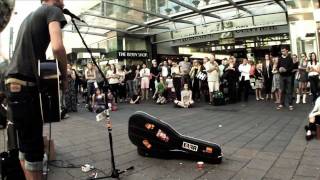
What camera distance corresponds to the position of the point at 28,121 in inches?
116

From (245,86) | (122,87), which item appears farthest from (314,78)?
(122,87)

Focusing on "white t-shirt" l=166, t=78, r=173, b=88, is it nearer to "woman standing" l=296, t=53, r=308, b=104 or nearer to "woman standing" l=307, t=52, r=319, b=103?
"woman standing" l=296, t=53, r=308, b=104

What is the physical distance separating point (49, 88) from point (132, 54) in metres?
24.4

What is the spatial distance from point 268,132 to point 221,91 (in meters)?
6.86

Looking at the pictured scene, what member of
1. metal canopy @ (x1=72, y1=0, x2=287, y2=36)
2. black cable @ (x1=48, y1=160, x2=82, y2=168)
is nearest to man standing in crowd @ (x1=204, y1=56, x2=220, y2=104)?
metal canopy @ (x1=72, y1=0, x2=287, y2=36)

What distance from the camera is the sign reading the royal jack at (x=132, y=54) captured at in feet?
86.4

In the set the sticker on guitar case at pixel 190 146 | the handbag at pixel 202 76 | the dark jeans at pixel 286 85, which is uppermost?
the handbag at pixel 202 76

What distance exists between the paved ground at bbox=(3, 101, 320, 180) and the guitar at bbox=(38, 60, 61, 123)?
5.66 ft

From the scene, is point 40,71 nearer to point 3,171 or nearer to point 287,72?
point 3,171

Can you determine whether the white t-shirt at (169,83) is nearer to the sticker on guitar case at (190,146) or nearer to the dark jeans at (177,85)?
the dark jeans at (177,85)

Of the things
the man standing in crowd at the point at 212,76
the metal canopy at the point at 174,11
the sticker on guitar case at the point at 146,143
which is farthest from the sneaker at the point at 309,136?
the metal canopy at the point at 174,11

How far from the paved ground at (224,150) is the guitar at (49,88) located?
1.72 meters

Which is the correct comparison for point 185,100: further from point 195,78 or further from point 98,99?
point 98,99

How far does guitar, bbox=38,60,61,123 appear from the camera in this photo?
2.99 m
